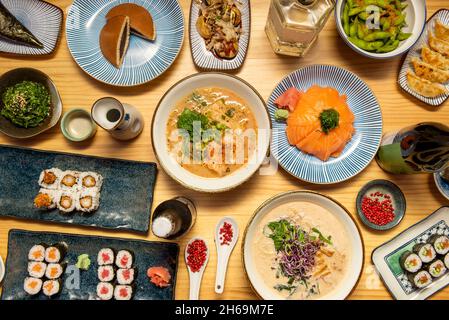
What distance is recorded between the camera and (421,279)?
2504 millimetres

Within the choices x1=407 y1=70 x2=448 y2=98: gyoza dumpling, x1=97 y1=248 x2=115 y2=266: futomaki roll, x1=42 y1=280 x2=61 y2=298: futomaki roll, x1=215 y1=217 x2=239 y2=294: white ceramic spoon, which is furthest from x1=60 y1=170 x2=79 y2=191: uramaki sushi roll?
x1=407 y1=70 x2=448 y2=98: gyoza dumpling

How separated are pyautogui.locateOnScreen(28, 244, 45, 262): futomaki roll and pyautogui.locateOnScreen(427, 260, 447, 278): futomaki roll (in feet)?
8.01

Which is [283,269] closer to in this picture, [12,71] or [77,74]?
[77,74]

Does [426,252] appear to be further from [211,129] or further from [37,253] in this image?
[37,253]

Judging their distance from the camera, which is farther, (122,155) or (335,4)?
(122,155)

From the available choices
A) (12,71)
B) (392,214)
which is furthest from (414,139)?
(12,71)

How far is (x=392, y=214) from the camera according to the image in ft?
8.34

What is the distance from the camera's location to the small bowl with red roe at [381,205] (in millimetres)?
2518

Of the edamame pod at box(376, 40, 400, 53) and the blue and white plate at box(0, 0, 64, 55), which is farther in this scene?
the blue and white plate at box(0, 0, 64, 55)

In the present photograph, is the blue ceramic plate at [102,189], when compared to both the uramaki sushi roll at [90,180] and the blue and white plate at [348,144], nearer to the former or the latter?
the uramaki sushi roll at [90,180]

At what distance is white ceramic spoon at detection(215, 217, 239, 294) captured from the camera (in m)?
2.47

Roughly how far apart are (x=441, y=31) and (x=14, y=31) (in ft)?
8.99

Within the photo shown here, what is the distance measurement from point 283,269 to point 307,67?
128cm

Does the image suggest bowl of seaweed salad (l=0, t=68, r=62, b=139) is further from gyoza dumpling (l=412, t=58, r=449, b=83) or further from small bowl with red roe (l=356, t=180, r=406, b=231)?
gyoza dumpling (l=412, t=58, r=449, b=83)
